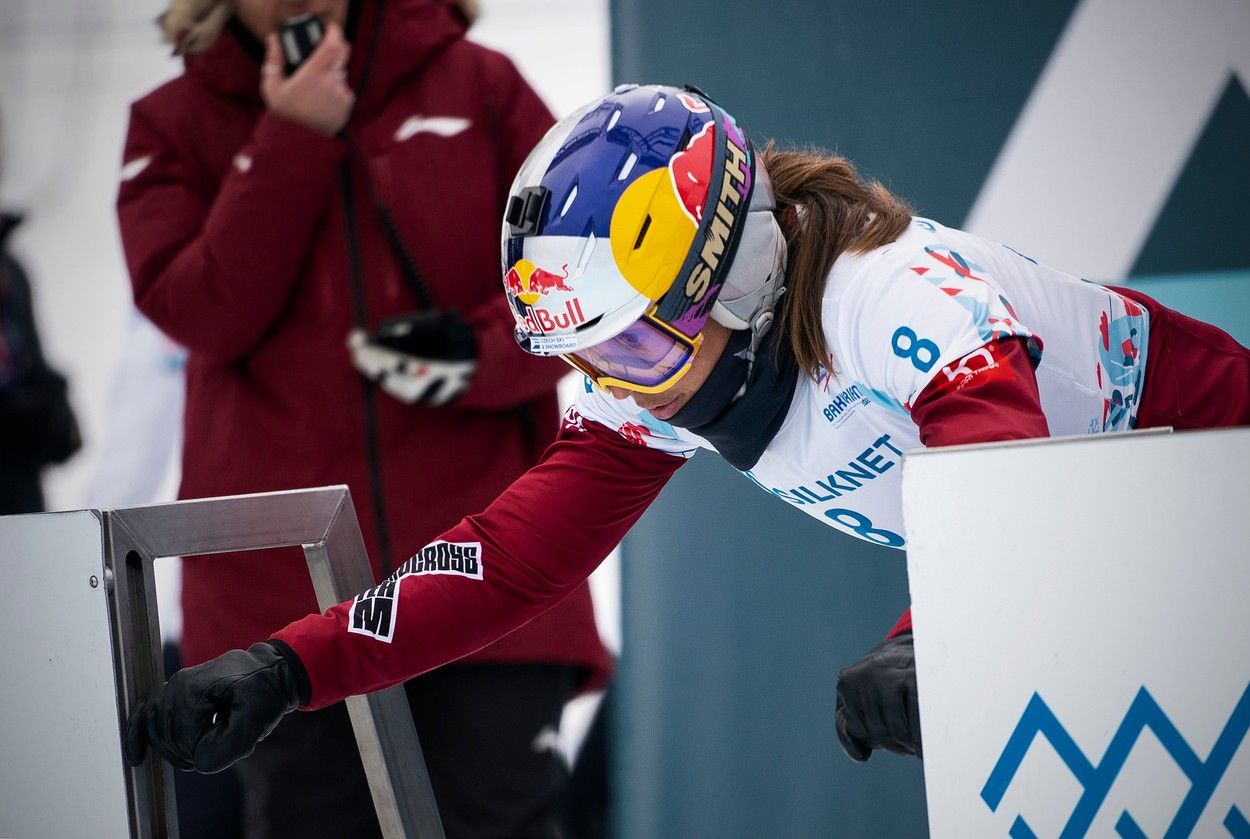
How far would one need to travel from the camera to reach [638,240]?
1.27 meters

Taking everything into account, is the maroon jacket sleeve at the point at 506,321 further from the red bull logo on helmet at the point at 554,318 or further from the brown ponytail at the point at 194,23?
the red bull logo on helmet at the point at 554,318

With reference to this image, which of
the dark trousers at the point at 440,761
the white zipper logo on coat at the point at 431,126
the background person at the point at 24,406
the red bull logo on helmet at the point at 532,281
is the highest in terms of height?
the red bull logo on helmet at the point at 532,281

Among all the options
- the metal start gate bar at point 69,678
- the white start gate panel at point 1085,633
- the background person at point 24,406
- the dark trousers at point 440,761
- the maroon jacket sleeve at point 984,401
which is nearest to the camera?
the white start gate panel at point 1085,633

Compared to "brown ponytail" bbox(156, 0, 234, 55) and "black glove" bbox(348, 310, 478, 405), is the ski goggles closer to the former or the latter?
"black glove" bbox(348, 310, 478, 405)

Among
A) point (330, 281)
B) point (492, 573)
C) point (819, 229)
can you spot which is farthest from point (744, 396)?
point (330, 281)

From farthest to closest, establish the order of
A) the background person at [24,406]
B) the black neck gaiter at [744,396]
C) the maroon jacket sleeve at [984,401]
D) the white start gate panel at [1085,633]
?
the background person at [24,406] → the black neck gaiter at [744,396] → the maroon jacket sleeve at [984,401] → the white start gate panel at [1085,633]

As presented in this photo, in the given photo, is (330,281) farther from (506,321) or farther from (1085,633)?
(1085,633)

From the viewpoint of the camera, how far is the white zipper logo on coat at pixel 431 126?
1.96 m

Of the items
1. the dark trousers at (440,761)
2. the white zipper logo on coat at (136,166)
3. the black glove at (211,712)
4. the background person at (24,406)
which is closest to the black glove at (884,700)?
the black glove at (211,712)

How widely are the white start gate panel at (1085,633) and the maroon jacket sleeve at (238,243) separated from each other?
122cm

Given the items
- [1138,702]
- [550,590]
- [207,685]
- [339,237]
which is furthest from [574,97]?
[1138,702]

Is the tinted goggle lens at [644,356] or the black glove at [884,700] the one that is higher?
the tinted goggle lens at [644,356]

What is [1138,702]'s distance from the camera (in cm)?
83

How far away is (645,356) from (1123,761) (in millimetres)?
618
